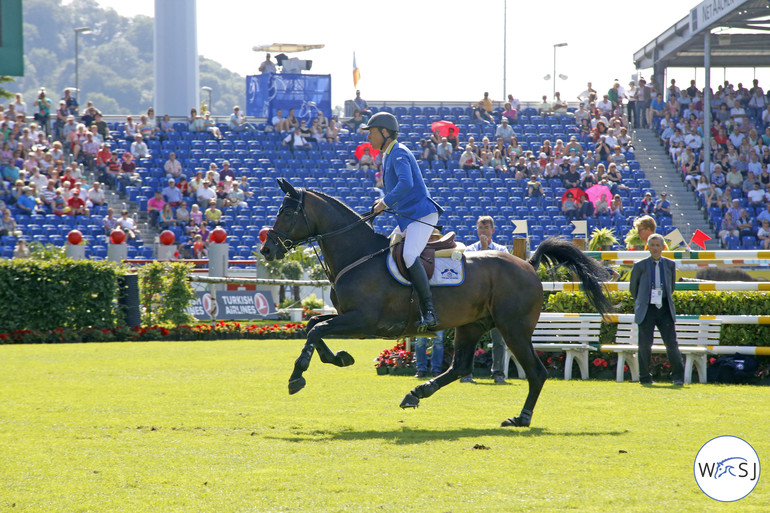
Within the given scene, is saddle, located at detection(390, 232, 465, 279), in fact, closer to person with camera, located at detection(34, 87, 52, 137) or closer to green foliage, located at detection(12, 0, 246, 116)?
person with camera, located at detection(34, 87, 52, 137)

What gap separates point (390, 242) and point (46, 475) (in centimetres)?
391

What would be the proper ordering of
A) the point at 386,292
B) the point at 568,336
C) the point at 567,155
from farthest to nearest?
1. the point at 567,155
2. the point at 568,336
3. the point at 386,292

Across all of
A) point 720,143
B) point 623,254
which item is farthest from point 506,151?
point 623,254

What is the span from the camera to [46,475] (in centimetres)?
590

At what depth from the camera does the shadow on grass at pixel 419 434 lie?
287 inches

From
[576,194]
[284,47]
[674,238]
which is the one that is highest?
[284,47]

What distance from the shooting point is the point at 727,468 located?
5031 millimetres

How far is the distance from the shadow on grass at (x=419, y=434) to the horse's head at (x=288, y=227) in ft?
5.82

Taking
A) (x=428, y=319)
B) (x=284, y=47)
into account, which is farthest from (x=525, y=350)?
(x=284, y=47)

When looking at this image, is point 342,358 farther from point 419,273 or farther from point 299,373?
point 419,273

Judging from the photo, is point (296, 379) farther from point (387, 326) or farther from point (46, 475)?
point (46, 475)

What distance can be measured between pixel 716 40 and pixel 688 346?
76.4 feet

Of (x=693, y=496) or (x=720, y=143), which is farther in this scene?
(x=720, y=143)

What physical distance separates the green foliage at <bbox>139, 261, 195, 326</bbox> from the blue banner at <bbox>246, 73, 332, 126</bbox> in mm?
14942
